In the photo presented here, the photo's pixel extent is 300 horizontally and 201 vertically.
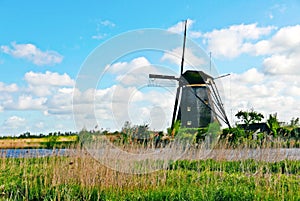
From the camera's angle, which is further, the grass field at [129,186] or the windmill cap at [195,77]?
the windmill cap at [195,77]

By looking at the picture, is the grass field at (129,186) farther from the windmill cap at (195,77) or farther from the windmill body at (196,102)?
the windmill cap at (195,77)

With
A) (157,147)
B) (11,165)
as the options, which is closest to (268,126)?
(157,147)

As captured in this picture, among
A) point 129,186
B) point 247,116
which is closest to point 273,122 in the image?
point 247,116

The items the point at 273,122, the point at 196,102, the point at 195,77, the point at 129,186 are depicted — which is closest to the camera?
the point at 129,186

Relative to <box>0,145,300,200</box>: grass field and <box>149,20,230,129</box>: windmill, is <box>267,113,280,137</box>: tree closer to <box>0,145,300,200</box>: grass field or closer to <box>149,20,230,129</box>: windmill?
<box>149,20,230,129</box>: windmill

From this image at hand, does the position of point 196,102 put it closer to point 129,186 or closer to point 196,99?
point 196,99

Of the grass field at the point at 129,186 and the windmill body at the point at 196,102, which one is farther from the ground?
the windmill body at the point at 196,102

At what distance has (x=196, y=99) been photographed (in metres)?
20.2

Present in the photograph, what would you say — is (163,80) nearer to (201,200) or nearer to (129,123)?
(129,123)

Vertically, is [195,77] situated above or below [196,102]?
above

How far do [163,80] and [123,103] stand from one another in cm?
1066

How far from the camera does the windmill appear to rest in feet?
66.2

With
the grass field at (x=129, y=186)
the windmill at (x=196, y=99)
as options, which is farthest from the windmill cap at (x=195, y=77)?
the grass field at (x=129, y=186)

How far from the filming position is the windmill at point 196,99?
66.2 ft
